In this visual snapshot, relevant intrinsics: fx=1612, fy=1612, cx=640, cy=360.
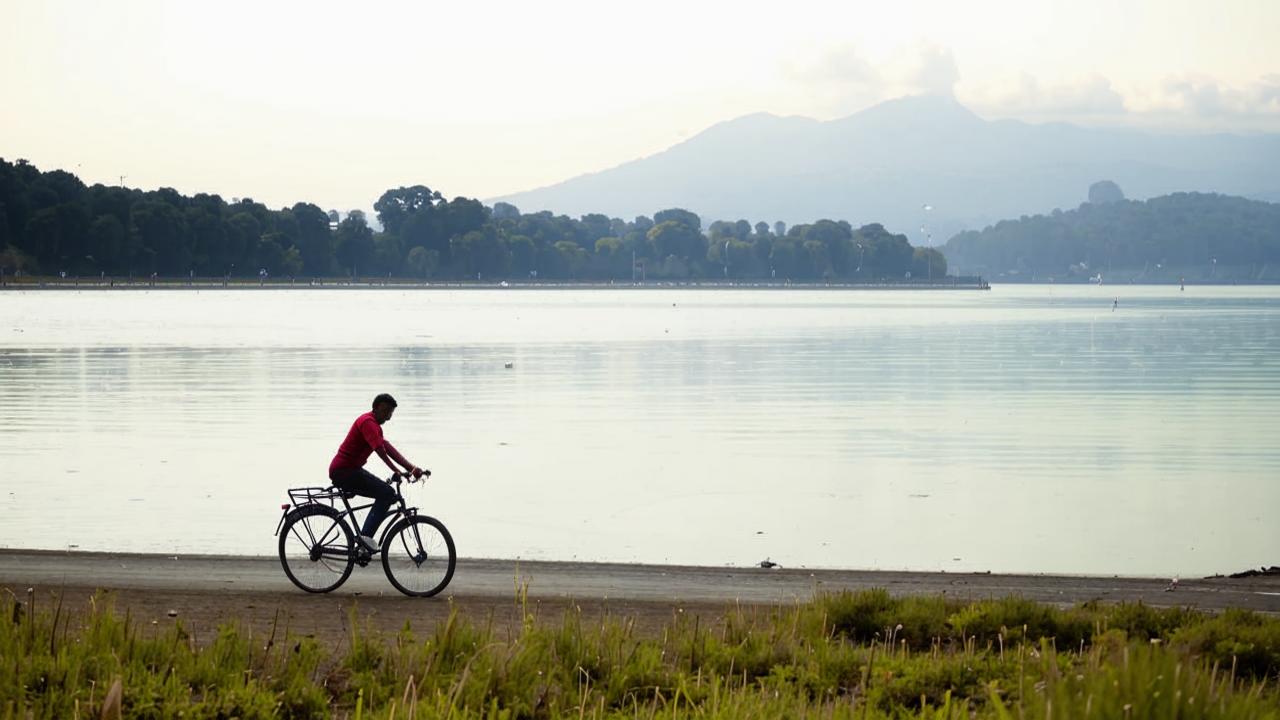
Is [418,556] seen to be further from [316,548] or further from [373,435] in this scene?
[373,435]

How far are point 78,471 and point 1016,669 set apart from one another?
23.8 m

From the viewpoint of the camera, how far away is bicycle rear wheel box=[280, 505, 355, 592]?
1599cm

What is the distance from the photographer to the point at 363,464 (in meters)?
15.8

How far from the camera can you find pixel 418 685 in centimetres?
1089

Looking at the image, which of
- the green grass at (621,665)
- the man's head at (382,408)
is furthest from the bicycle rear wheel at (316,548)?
the green grass at (621,665)

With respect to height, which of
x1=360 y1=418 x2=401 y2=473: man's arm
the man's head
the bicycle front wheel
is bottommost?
the bicycle front wheel

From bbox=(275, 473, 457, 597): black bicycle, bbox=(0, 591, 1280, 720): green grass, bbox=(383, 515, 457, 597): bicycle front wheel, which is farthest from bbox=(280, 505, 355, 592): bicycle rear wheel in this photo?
bbox=(0, 591, 1280, 720): green grass

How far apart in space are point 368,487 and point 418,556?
0.88m

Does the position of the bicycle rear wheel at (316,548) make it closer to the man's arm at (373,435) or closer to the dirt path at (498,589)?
the dirt path at (498,589)

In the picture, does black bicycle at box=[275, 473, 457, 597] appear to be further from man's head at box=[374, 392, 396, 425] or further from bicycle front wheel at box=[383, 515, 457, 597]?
man's head at box=[374, 392, 396, 425]

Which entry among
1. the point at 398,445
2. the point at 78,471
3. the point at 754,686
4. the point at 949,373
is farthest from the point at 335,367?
the point at 754,686

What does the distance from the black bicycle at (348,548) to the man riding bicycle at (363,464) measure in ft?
0.33

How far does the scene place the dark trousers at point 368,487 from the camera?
15.8 meters

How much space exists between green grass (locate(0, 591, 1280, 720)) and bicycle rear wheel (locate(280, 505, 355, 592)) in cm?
242
